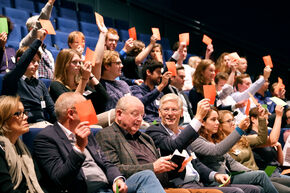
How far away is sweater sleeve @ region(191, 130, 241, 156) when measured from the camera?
9.50 feet

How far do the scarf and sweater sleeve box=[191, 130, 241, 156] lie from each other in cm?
131

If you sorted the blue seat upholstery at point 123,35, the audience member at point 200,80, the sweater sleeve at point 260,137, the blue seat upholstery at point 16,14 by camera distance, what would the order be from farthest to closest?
the blue seat upholstery at point 123,35 < the blue seat upholstery at point 16,14 < the audience member at point 200,80 < the sweater sleeve at point 260,137

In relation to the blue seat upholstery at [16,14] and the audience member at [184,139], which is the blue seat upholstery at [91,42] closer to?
the blue seat upholstery at [16,14]

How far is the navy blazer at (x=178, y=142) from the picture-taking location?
8.43 feet

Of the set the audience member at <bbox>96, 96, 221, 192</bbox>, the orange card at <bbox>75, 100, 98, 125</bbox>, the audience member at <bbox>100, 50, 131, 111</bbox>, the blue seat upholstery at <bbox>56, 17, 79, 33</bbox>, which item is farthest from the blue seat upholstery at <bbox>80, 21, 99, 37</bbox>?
the orange card at <bbox>75, 100, 98, 125</bbox>

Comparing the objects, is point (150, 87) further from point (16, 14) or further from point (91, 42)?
point (16, 14)

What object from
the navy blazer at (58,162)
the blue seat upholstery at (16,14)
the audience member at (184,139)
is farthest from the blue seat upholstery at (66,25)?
the navy blazer at (58,162)

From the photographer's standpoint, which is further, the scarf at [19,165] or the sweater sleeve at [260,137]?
the sweater sleeve at [260,137]

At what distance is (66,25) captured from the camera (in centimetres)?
552

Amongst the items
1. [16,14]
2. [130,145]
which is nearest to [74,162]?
[130,145]

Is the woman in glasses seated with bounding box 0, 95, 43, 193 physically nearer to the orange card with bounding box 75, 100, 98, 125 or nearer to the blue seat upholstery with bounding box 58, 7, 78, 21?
the orange card with bounding box 75, 100, 98, 125

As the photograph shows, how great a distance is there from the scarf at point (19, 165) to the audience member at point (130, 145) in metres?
0.52

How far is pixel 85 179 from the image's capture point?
2.12m

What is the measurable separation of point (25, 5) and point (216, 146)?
3482 mm
